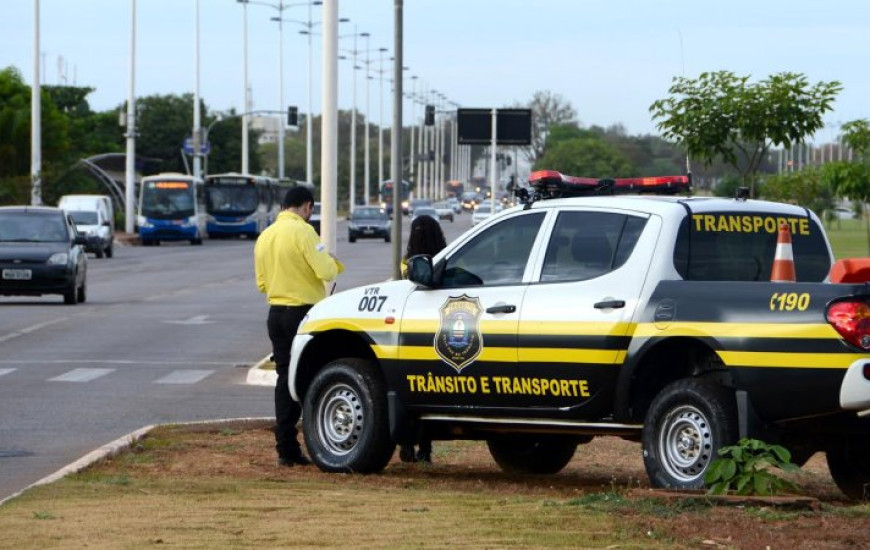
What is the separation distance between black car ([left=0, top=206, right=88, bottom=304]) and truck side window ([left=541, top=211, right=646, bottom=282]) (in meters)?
22.7

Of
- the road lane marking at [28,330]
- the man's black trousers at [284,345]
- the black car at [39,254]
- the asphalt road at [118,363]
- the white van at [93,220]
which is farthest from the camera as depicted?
the white van at [93,220]

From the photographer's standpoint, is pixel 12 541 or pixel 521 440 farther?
pixel 521 440

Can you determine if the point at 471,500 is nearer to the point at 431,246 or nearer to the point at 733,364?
the point at 733,364

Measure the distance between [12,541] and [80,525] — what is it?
549mm

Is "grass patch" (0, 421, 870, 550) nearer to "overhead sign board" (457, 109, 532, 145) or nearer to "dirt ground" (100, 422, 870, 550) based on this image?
"dirt ground" (100, 422, 870, 550)

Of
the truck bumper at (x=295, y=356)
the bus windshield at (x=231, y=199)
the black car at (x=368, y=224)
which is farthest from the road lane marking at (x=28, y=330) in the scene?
→ the bus windshield at (x=231, y=199)

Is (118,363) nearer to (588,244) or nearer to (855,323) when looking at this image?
(588,244)

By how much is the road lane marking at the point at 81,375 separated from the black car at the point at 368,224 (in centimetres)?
6211

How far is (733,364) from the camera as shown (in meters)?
10.3

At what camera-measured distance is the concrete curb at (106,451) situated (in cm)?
1179

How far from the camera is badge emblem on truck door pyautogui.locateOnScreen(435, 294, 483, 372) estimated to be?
11664 mm

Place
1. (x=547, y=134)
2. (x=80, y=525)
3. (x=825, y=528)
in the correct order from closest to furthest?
(x=825, y=528)
(x=80, y=525)
(x=547, y=134)

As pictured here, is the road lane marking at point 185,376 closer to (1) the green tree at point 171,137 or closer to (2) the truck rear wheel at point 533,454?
(2) the truck rear wheel at point 533,454

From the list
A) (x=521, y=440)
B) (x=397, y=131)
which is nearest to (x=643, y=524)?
(x=521, y=440)
